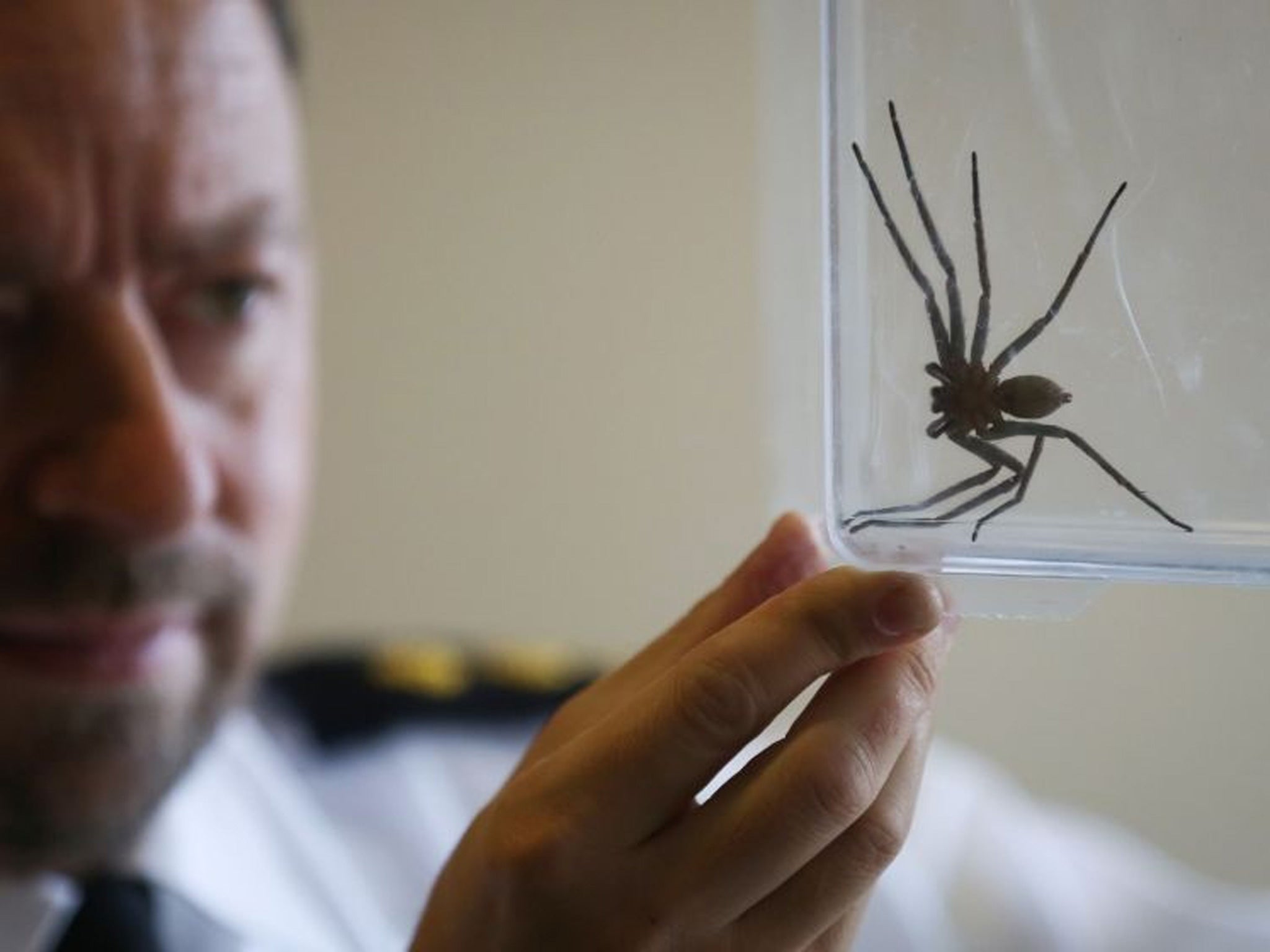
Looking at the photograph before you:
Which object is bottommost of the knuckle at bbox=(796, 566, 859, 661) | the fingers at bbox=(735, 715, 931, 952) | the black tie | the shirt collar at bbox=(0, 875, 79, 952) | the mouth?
the shirt collar at bbox=(0, 875, 79, 952)

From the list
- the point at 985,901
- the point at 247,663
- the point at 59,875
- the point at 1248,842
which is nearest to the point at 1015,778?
the point at 985,901

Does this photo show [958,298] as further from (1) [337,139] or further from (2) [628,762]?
(1) [337,139]

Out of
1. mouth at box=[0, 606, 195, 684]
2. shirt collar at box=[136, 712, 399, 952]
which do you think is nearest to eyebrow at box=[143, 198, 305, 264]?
mouth at box=[0, 606, 195, 684]

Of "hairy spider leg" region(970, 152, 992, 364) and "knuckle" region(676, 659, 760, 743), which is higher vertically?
"hairy spider leg" region(970, 152, 992, 364)

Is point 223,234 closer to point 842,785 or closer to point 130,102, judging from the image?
point 130,102

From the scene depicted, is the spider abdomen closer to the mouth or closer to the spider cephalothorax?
the spider cephalothorax

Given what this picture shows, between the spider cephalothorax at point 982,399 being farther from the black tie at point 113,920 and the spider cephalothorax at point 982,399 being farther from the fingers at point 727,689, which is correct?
the black tie at point 113,920
